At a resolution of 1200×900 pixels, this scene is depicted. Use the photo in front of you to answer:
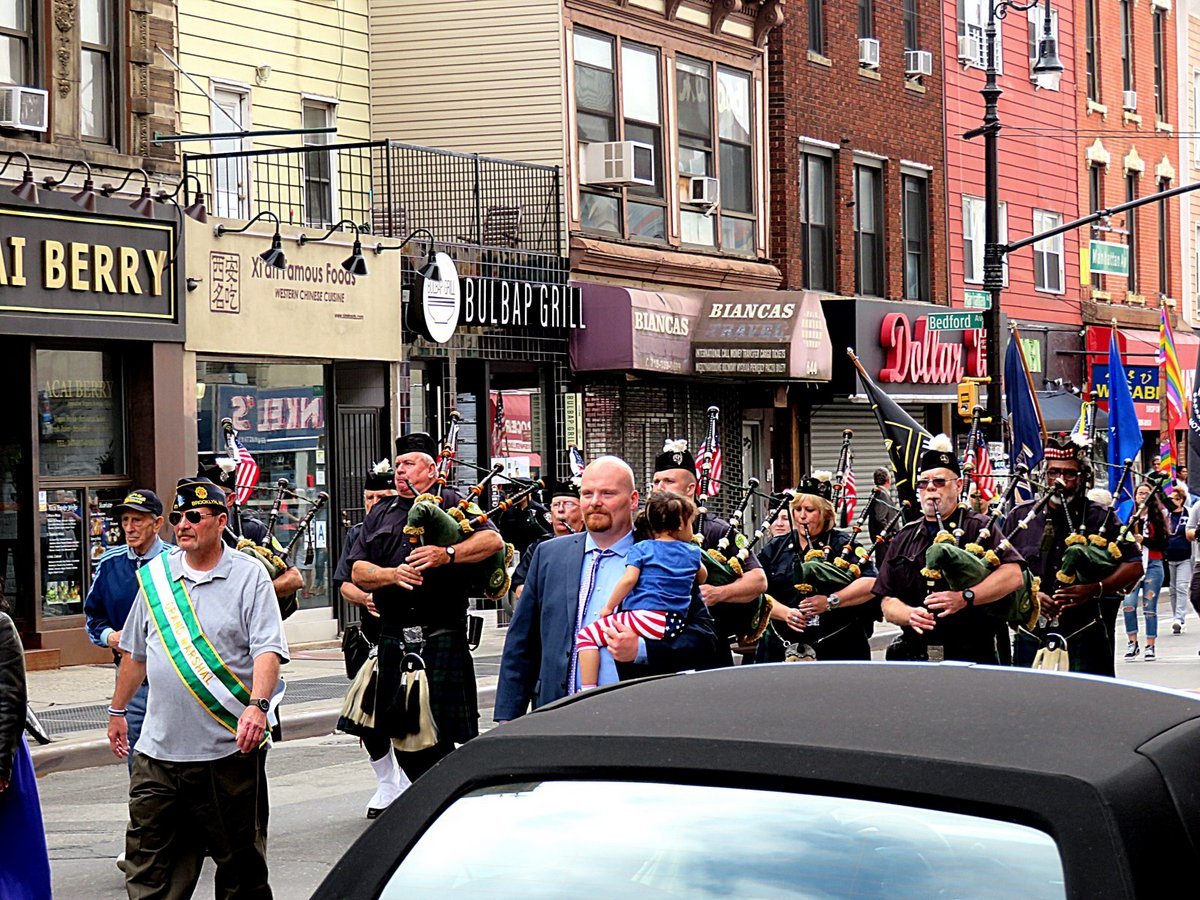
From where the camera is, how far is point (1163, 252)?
41.6 meters

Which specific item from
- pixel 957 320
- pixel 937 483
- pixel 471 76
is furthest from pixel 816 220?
pixel 937 483

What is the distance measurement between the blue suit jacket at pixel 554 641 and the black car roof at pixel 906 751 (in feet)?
12.5

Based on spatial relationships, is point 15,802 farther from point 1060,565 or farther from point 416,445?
point 1060,565

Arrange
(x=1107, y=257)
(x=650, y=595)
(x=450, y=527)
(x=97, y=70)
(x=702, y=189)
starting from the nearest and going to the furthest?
1. (x=650, y=595)
2. (x=450, y=527)
3. (x=97, y=70)
4. (x=702, y=189)
5. (x=1107, y=257)

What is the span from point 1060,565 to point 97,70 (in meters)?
11.3

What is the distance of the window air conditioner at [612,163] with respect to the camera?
80.1ft

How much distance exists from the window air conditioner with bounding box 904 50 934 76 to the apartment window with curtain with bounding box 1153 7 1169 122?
36.4ft

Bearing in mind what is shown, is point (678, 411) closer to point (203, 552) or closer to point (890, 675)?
point (203, 552)

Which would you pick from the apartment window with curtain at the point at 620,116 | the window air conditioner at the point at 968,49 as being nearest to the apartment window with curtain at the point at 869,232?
the window air conditioner at the point at 968,49

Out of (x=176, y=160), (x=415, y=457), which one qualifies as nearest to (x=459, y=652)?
(x=415, y=457)

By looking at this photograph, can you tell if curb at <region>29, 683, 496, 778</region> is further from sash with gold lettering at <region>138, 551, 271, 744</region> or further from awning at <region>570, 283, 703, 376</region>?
awning at <region>570, 283, 703, 376</region>

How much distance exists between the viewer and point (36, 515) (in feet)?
59.6

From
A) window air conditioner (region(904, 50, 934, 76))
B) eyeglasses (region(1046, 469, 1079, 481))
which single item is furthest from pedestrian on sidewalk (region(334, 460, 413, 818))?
window air conditioner (region(904, 50, 934, 76))

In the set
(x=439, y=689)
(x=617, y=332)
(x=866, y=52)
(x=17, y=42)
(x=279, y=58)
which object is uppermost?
(x=866, y=52)
